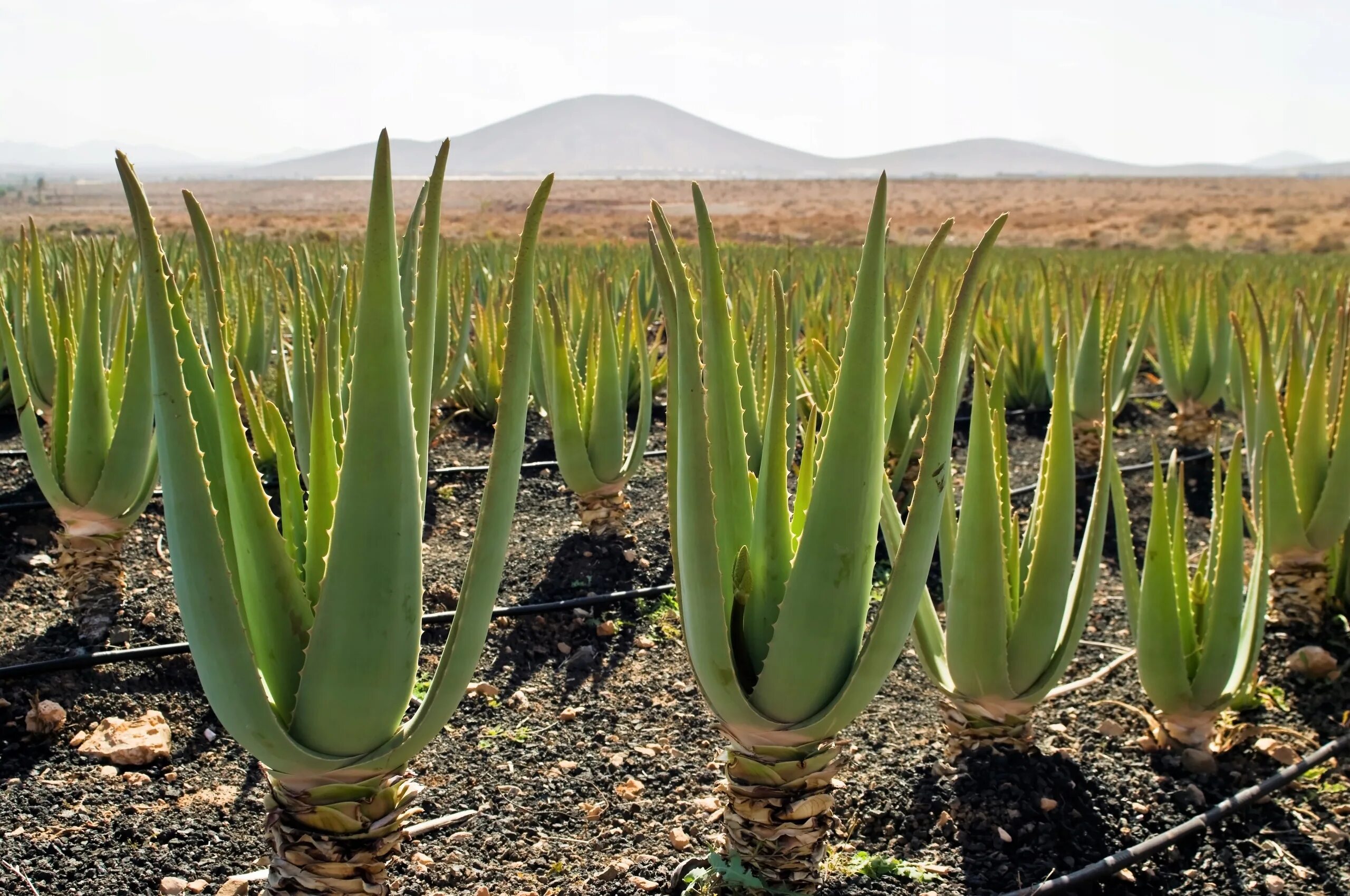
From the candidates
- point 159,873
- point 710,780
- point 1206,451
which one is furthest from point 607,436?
point 1206,451

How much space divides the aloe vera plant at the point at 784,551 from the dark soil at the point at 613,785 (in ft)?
1.66

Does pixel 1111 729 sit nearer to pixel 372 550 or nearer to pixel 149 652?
pixel 372 550

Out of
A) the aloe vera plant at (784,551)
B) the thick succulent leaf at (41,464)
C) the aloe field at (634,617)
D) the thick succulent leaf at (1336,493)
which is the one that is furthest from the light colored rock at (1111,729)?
the thick succulent leaf at (41,464)

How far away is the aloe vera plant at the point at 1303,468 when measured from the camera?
8.50ft

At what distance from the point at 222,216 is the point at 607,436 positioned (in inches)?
1767

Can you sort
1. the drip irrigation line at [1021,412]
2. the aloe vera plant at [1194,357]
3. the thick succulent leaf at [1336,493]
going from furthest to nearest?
the drip irrigation line at [1021,412], the aloe vera plant at [1194,357], the thick succulent leaf at [1336,493]

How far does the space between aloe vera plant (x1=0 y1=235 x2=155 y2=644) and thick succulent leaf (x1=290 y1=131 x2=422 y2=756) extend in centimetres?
146

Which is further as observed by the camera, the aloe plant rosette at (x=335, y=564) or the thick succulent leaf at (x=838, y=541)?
the thick succulent leaf at (x=838, y=541)

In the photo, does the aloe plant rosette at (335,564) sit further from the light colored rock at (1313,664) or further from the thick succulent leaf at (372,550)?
the light colored rock at (1313,664)

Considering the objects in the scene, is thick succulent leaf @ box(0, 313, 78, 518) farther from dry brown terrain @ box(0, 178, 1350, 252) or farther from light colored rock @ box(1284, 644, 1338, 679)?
dry brown terrain @ box(0, 178, 1350, 252)

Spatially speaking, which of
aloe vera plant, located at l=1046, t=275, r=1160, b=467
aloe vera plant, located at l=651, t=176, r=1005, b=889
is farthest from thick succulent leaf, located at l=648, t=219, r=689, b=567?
aloe vera plant, located at l=1046, t=275, r=1160, b=467

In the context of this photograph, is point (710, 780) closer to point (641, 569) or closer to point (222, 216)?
point (641, 569)

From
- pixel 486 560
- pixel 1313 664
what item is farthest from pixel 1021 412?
pixel 486 560

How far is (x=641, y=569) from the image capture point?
3.26 meters
